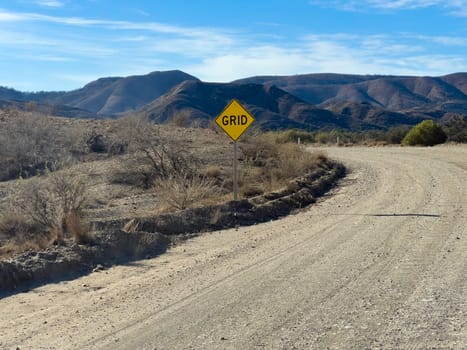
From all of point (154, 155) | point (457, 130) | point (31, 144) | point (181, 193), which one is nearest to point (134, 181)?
point (154, 155)

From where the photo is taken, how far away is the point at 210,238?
13953 millimetres

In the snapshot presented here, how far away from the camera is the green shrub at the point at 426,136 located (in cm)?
4875

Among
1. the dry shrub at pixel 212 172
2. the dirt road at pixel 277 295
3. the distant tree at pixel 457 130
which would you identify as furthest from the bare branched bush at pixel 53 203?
the distant tree at pixel 457 130

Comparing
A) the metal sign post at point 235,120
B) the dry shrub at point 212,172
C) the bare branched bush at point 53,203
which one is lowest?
the dry shrub at point 212,172

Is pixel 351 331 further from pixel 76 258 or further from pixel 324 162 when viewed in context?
pixel 324 162

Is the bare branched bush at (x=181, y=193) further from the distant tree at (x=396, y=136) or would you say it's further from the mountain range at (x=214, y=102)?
the mountain range at (x=214, y=102)

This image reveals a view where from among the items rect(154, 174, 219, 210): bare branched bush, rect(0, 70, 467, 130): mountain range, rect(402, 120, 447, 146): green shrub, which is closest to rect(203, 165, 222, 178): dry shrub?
rect(154, 174, 219, 210): bare branched bush

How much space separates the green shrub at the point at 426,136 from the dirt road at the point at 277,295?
3527cm

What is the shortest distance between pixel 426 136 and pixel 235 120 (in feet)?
112

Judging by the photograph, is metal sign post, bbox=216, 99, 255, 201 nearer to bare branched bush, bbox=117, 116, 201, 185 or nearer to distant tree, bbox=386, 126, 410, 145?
bare branched bush, bbox=117, 116, 201, 185

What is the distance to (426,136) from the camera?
48938 millimetres

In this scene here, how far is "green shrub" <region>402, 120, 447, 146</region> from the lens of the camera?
4875 cm

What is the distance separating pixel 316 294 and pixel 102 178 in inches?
635

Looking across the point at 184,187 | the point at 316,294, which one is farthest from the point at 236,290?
the point at 184,187
